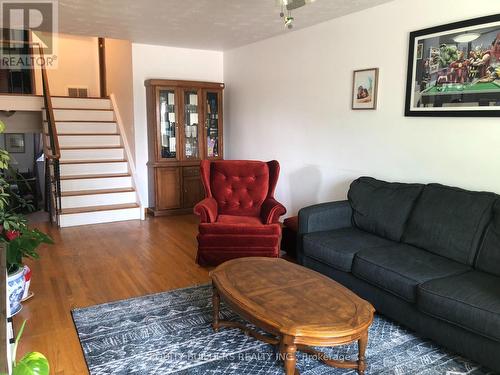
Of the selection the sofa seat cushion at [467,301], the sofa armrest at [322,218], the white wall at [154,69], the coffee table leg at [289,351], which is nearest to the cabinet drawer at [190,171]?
the white wall at [154,69]

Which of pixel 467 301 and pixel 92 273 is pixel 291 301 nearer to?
pixel 467 301

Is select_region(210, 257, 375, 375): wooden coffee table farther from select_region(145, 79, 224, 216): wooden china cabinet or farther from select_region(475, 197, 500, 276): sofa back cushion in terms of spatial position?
select_region(145, 79, 224, 216): wooden china cabinet

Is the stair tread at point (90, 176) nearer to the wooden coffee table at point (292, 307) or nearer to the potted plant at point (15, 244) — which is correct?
the potted plant at point (15, 244)

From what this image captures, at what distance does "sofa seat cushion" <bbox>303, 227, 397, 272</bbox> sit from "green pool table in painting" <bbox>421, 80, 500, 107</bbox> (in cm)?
117

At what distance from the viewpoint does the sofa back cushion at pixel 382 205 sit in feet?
9.99

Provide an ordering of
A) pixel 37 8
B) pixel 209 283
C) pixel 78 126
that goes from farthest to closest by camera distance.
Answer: pixel 78 126 → pixel 37 8 → pixel 209 283

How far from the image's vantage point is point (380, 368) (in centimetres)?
218

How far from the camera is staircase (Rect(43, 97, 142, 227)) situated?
5.37 m

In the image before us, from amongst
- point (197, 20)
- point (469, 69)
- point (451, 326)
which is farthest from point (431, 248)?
point (197, 20)

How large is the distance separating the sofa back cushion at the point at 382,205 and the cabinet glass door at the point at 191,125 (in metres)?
2.94

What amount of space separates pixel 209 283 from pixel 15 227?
148 centimetres

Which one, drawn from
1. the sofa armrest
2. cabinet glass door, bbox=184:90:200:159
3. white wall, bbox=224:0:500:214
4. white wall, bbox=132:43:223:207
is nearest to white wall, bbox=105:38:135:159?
white wall, bbox=132:43:223:207

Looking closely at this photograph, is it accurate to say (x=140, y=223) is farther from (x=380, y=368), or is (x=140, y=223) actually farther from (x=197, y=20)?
(x=380, y=368)

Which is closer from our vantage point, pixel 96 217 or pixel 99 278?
pixel 99 278
